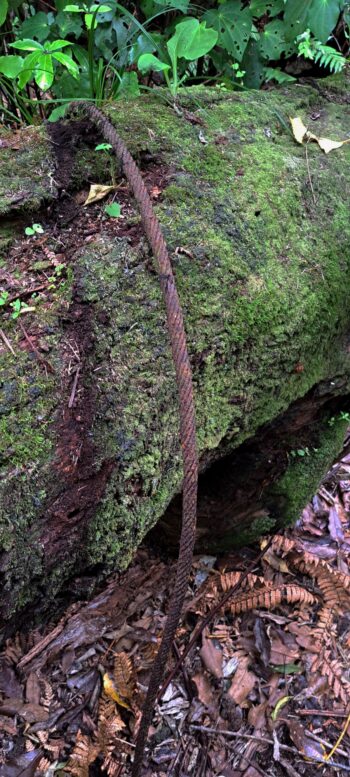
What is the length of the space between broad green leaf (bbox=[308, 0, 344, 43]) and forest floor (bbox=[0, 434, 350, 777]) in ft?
7.51

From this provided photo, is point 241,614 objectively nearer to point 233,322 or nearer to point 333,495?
Answer: point 333,495

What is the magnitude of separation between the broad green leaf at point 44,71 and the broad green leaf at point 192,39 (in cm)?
47

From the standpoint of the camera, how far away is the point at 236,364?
1525mm

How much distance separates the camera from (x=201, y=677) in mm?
2309

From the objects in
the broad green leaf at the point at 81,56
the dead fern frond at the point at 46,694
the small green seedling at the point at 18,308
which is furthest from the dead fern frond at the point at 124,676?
the broad green leaf at the point at 81,56

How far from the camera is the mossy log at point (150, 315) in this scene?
1109 mm

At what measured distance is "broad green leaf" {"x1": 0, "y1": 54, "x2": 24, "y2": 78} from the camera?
1806 millimetres

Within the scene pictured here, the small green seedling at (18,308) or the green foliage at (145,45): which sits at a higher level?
the green foliage at (145,45)

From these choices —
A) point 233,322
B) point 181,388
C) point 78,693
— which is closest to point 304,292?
point 233,322

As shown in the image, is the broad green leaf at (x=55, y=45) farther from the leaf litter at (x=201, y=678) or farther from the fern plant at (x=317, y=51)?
the leaf litter at (x=201, y=678)

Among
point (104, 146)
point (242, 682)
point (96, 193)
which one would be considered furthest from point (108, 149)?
point (242, 682)

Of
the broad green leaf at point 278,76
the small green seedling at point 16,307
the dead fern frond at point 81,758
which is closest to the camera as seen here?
the small green seedling at point 16,307

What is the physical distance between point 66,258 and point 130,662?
1754mm

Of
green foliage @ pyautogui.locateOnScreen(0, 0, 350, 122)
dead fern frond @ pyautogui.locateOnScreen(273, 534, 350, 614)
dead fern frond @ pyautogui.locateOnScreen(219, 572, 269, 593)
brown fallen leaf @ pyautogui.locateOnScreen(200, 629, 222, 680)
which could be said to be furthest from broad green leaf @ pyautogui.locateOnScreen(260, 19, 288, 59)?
brown fallen leaf @ pyautogui.locateOnScreen(200, 629, 222, 680)
